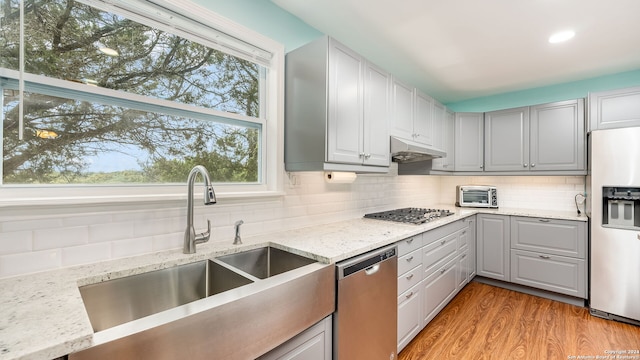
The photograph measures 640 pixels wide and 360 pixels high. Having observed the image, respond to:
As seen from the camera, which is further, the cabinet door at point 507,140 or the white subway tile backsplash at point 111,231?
the cabinet door at point 507,140

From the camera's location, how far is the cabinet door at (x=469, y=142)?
3.70m

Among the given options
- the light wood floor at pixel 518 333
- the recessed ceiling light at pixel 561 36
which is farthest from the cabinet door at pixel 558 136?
the light wood floor at pixel 518 333

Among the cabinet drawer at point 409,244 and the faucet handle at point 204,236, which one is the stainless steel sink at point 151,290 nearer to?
the faucet handle at point 204,236

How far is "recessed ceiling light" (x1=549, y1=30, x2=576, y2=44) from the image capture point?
2201mm

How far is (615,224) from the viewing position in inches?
99.3

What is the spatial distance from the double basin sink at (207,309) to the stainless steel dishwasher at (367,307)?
12 cm

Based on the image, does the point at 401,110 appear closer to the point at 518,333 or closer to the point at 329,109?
the point at 329,109

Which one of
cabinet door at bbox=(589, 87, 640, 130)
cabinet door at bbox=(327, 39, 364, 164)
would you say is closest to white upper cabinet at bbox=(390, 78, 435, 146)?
cabinet door at bbox=(327, 39, 364, 164)

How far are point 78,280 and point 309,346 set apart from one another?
100cm

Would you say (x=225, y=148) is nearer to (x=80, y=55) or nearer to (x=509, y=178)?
(x=80, y=55)

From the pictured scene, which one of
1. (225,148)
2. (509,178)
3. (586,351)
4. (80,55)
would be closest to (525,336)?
(586,351)

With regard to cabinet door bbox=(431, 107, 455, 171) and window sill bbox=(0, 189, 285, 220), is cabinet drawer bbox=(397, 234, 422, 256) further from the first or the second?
cabinet door bbox=(431, 107, 455, 171)

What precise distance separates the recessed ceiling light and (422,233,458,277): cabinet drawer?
191 cm

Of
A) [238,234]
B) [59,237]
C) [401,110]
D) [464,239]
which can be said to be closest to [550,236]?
[464,239]
